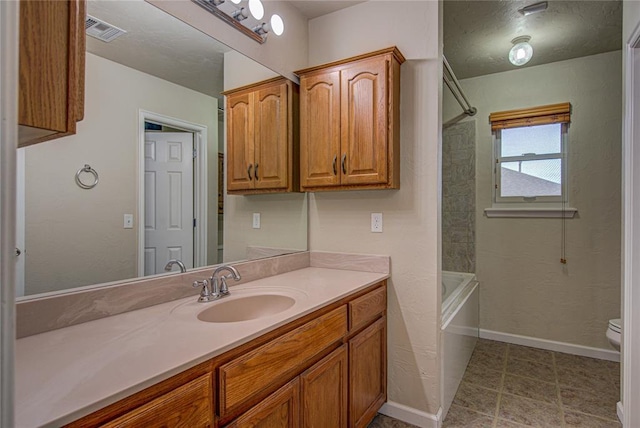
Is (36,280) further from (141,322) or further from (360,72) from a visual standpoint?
(360,72)

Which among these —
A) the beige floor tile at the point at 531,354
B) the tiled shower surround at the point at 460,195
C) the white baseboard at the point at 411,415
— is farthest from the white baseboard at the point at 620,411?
the tiled shower surround at the point at 460,195

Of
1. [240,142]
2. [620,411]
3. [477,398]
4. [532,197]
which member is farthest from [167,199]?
[532,197]

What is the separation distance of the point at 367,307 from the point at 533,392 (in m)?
1.50

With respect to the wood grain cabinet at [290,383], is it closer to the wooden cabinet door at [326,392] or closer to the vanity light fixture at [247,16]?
the wooden cabinet door at [326,392]

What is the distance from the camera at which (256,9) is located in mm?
1901

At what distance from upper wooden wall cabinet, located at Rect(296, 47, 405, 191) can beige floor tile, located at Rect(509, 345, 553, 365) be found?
6.91 ft

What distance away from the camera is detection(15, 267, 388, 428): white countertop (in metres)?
0.67

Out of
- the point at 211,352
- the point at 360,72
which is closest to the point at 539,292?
the point at 360,72

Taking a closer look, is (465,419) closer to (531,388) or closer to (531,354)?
(531,388)

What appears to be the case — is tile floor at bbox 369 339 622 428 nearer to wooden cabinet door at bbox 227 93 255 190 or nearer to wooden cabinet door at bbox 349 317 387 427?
wooden cabinet door at bbox 349 317 387 427

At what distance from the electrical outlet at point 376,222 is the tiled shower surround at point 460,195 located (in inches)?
55.6

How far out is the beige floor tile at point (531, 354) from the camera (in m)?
2.83

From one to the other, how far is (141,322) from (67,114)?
813 millimetres

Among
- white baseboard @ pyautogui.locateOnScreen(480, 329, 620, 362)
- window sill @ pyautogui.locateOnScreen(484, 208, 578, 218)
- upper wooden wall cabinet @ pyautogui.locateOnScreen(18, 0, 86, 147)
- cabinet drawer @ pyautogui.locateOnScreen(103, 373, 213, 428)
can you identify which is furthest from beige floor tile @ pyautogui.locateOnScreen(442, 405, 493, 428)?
upper wooden wall cabinet @ pyautogui.locateOnScreen(18, 0, 86, 147)
